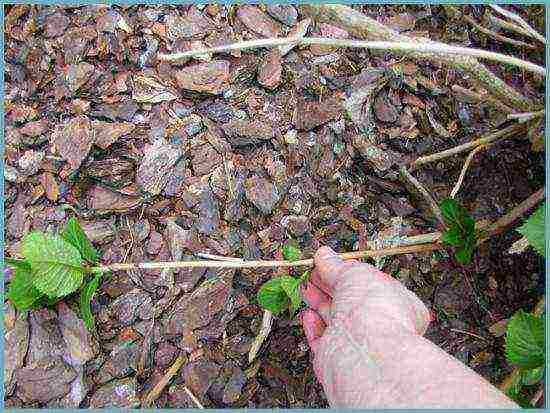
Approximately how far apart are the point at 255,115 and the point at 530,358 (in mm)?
715

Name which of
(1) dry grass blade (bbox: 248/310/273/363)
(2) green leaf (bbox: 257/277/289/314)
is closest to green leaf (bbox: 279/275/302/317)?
(2) green leaf (bbox: 257/277/289/314)

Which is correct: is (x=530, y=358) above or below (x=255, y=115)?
below

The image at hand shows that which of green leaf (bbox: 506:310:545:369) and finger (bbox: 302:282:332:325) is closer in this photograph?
green leaf (bbox: 506:310:545:369)

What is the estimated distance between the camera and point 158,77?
1.41 meters

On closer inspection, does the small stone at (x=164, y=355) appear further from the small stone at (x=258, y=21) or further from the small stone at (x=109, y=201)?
the small stone at (x=258, y=21)

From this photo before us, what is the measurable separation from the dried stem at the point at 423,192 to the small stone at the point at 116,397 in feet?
2.27

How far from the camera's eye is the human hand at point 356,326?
918 millimetres

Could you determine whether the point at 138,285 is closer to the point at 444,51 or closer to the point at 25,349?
the point at 25,349

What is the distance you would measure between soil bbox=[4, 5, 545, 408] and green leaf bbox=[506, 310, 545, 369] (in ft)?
1.06

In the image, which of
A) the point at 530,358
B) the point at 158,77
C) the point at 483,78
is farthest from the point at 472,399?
the point at 158,77

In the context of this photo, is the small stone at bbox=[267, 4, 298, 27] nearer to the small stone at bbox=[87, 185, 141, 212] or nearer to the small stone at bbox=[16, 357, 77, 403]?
the small stone at bbox=[87, 185, 141, 212]

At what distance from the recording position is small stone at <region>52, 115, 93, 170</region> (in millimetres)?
1324

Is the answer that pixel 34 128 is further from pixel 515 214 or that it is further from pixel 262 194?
pixel 515 214

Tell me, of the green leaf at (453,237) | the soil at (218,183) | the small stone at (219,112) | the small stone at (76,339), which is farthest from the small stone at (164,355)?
the green leaf at (453,237)
